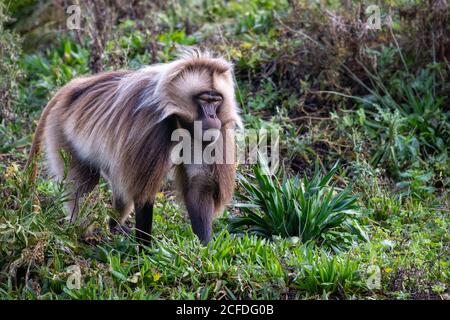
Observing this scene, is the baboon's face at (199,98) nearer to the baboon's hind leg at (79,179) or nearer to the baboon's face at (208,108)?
the baboon's face at (208,108)

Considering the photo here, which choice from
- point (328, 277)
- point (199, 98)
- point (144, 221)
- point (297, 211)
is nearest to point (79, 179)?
point (144, 221)

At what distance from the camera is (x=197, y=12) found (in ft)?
34.0

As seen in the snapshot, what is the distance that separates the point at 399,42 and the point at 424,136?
4.13 ft

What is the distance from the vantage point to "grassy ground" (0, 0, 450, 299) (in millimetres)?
5246

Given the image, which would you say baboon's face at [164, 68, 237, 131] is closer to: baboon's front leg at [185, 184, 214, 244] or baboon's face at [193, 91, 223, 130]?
baboon's face at [193, 91, 223, 130]

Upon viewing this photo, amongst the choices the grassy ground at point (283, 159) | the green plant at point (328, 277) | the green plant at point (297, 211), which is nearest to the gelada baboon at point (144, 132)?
the grassy ground at point (283, 159)

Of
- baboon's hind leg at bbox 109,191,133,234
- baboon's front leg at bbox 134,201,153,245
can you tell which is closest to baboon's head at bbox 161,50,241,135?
baboon's front leg at bbox 134,201,153,245

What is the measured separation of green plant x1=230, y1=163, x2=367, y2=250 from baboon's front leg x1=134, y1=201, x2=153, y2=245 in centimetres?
75

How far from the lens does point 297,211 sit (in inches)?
236

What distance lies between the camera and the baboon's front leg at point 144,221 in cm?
576

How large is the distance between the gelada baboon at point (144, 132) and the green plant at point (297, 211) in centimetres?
41

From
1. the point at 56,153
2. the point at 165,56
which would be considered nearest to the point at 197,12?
the point at 165,56

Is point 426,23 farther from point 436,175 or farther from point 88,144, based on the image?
point 88,144

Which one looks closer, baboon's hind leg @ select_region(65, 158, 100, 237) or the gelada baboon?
the gelada baboon
